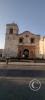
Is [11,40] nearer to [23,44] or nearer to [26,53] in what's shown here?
[23,44]

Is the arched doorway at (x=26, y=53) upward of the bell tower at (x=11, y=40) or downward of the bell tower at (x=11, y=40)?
downward

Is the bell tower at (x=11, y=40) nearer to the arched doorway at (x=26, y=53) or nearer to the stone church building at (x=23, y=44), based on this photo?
the stone church building at (x=23, y=44)

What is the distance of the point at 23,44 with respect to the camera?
141 ft

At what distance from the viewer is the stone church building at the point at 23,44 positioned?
42406 millimetres

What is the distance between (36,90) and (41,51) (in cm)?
3502

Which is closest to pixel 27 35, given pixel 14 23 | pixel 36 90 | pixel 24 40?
pixel 24 40

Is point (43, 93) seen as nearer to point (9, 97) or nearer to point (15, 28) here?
point (9, 97)

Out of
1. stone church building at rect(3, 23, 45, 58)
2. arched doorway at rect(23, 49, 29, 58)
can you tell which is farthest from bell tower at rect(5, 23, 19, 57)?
arched doorway at rect(23, 49, 29, 58)

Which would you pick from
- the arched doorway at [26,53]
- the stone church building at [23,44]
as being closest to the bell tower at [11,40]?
the stone church building at [23,44]

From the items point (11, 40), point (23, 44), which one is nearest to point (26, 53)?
point (23, 44)

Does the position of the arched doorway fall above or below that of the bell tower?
below

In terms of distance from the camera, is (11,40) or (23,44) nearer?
(23,44)

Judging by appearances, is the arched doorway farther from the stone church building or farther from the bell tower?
the bell tower

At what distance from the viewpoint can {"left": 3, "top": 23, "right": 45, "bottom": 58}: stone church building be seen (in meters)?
42.4
